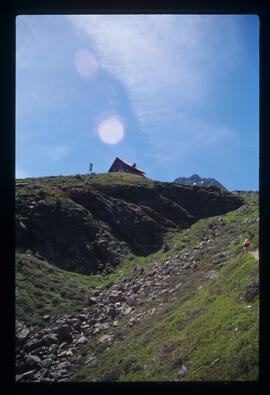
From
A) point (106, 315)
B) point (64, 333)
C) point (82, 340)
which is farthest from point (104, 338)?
point (106, 315)

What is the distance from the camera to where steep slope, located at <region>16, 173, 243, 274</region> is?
1099 centimetres

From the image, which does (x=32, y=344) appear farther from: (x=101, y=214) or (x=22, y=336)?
(x=101, y=214)

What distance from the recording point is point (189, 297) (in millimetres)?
6336

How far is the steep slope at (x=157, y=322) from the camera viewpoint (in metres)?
3.36

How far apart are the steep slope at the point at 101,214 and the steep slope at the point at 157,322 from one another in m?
1.31

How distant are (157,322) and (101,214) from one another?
8.31 m

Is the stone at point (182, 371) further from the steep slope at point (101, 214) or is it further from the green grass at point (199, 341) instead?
the steep slope at point (101, 214)

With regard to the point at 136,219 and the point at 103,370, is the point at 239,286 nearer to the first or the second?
the point at 103,370

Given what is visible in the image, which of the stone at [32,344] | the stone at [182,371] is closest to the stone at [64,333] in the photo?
the stone at [32,344]

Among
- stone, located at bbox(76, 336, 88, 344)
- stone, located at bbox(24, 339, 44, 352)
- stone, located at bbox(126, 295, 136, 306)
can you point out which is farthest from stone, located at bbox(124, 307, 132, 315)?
stone, located at bbox(24, 339, 44, 352)

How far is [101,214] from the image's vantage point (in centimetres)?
1414

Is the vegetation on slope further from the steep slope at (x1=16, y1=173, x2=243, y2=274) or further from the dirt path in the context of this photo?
the steep slope at (x1=16, y1=173, x2=243, y2=274)
